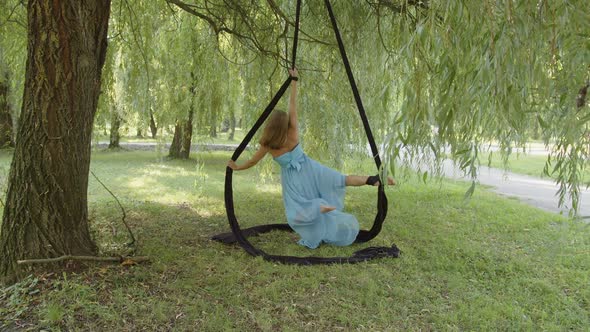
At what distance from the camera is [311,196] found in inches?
153

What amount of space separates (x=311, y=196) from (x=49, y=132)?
2098 millimetres

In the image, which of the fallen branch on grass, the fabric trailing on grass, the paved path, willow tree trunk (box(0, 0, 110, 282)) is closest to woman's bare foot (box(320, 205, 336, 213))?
the fabric trailing on grass

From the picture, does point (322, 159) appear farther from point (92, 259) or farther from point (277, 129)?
point (92, 259)

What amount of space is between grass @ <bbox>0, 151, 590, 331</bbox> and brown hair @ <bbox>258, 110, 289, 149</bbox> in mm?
983

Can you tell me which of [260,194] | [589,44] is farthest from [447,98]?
[260,194]

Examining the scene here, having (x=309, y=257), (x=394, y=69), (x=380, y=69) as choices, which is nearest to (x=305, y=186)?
(x=309, y=257)

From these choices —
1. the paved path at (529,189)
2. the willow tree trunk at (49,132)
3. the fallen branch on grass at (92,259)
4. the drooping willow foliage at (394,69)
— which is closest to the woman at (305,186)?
the drooping willow foliage at (394,69)

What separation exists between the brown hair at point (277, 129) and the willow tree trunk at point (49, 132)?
145 centimetres

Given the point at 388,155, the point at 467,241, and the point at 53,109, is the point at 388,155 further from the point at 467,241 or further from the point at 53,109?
the point at 467,241

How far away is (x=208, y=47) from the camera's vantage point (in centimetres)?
496

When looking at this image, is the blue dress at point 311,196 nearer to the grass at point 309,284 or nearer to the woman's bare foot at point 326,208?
Result: the woman's bare foot at point 326,208

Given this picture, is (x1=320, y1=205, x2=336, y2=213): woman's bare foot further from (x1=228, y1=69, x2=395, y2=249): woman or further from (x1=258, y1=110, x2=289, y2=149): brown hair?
(x1=258, y1=110, x2=289, y2=149): brown hair

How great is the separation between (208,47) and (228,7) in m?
0.74

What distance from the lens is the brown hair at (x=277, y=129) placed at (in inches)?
146
